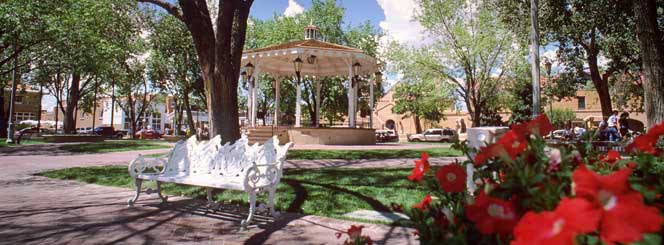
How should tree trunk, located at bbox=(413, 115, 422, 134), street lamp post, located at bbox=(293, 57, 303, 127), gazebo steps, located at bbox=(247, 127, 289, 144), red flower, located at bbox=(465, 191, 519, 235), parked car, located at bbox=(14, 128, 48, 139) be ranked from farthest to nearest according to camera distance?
tree trunk, located at bbox=(413, 115, 422, 134) → parked car, located at bbox=(14, 128, 48, 139) → gazebo steps, located at bbox=(247, 127, 289, 144) → street lamp post, located at bbox=(293, 57, 303, 127) → red flower, located at bbox=(465, 191, 519, 235)

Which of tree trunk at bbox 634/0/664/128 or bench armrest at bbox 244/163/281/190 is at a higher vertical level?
tree trunk at bbox 634/0/664/128

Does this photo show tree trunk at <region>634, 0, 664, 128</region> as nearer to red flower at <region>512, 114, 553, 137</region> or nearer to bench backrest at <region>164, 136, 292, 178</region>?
bench backrest at <region>164, 136, 292, 178</region>

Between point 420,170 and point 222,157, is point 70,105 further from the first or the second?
point 420,170

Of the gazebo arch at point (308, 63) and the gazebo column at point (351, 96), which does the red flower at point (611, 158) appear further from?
the gazebo column at point (351, 96)

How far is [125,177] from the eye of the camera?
8266 mm

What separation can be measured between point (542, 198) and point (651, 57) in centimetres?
854

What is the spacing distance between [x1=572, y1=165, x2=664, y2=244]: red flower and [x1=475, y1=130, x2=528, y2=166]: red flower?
15.5 inches

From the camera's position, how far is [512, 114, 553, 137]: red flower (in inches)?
51.2

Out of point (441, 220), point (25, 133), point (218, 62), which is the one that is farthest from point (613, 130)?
point (25, 133)

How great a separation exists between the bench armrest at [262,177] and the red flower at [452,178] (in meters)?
3.44

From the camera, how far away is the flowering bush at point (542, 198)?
701 mm

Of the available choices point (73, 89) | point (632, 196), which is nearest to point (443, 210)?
point (632, 196)

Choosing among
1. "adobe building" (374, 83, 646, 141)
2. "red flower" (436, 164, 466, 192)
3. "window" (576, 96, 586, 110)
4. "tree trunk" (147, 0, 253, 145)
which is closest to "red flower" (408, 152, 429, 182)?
"red flower" (436, 164, 466, 192)

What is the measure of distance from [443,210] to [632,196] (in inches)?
21.8
